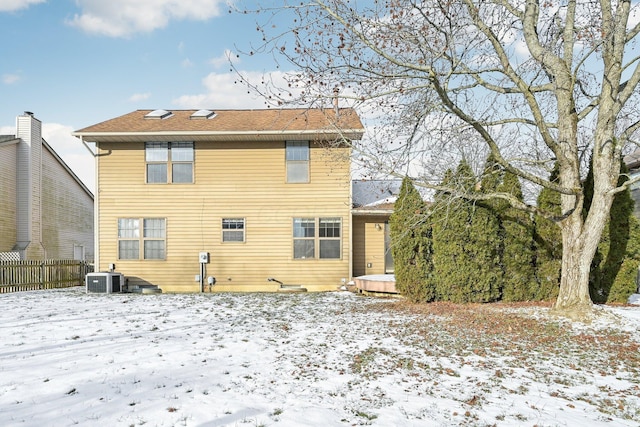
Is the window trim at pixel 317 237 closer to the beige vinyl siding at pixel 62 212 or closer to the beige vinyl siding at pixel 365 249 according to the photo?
the beige vinyl siding at pixel 365 249

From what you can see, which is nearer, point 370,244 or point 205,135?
point 205,135

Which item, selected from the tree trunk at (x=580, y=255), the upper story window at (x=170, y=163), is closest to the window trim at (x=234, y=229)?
the upper story window at (x=170, y=163)

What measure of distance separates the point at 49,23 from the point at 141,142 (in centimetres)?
430

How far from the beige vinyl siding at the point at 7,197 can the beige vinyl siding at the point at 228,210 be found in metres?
7.39

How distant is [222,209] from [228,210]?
0.67 ft

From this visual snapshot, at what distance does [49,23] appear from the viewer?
12375 millimetres

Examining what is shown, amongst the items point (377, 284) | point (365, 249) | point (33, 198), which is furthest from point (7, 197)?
point (377, 284)

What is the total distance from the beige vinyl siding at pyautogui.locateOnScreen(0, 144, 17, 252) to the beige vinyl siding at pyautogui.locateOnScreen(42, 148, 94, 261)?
1.68 meters

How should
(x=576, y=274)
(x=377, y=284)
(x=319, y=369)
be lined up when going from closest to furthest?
(x=319, y=369) → (x=576, y=274) → (x=377, y=284)

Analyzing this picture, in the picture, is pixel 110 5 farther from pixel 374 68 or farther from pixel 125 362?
pixel 125 362

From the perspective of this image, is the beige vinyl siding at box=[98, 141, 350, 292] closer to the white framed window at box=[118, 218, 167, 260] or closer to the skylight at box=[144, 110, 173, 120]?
the white framed window at box=[118, 218, 167, 260]

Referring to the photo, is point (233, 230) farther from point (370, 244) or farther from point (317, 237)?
point (370, 244)

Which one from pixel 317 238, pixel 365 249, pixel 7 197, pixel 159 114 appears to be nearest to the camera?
pixel 317 238

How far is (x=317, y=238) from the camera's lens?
43.9ft
